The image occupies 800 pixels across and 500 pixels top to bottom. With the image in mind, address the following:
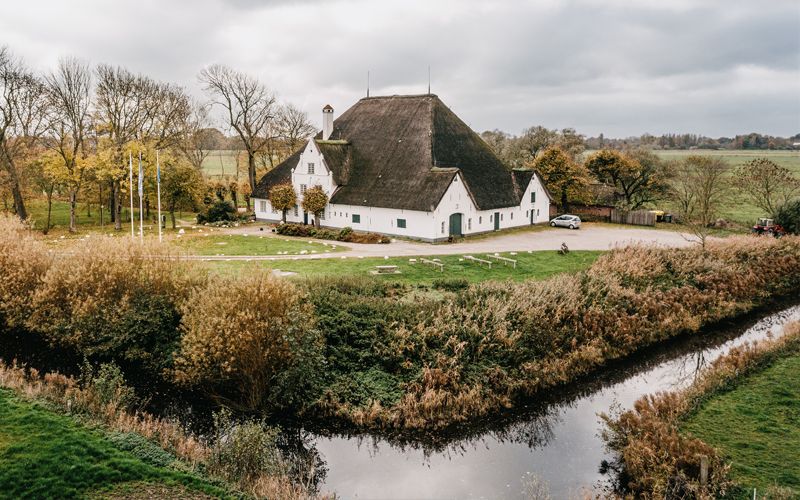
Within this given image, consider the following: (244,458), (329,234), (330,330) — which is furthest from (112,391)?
(329,234)

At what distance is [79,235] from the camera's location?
39156mm

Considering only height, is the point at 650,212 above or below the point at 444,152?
below

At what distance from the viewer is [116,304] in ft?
65.3

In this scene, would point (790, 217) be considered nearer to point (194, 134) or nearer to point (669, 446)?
point (669, 446)

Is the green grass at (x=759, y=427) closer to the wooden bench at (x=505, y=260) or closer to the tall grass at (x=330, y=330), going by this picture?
the tall grass at (x=330, y=330)

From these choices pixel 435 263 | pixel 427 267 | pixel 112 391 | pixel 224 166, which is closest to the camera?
pixel 112 391

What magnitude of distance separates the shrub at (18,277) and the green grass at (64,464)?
790cm

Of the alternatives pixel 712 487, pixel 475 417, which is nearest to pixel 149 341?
pixel 475 417

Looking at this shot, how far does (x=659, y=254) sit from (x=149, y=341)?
24520mm

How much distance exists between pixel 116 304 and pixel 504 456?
13.5 metres

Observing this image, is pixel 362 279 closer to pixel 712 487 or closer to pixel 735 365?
pixel 735 365

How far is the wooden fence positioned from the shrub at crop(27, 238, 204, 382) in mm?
38678

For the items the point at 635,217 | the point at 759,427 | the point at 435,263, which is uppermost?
the point at 635,217

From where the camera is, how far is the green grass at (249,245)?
3372 cm
